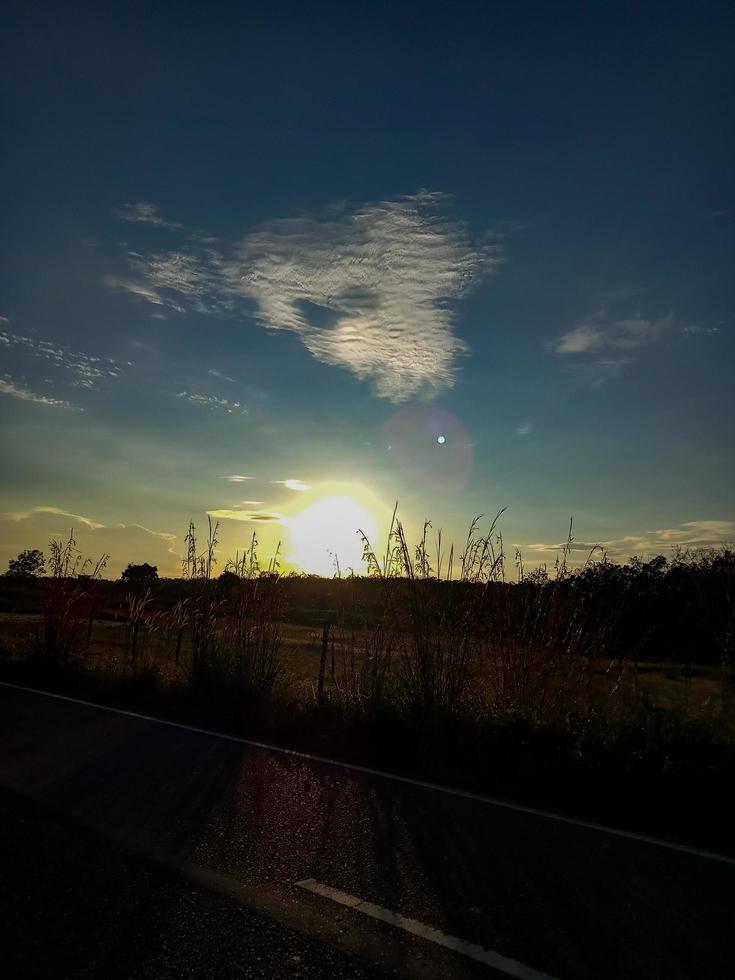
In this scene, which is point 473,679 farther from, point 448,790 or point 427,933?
point 427,933

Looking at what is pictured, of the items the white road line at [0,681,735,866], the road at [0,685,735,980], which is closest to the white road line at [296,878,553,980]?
the road at [0,685,735,980]

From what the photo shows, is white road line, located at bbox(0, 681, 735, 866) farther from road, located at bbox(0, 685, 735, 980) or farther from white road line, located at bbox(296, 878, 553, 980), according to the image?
white road line, located at bbox(296, 878, 553, 980)

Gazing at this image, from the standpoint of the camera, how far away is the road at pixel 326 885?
354 cm

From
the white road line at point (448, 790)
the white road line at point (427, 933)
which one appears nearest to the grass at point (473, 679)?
the white road line at point (448, 790)

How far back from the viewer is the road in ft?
11.6

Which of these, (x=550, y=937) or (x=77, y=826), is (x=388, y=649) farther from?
(x=550, y=937)

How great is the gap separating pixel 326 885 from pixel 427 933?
0.76m

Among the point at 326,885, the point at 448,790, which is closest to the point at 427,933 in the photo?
the point at 326,885

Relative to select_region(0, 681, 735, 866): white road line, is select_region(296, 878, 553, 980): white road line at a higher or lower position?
lower

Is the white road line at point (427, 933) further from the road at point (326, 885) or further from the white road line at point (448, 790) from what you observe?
the white road line at point (448, 790)

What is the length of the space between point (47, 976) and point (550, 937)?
2.21m

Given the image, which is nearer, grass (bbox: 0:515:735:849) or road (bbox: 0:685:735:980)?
road (bbox: 0:685:735:980)

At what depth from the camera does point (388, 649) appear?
32.3ft

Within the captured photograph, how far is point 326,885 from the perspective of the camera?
434 centimetres
